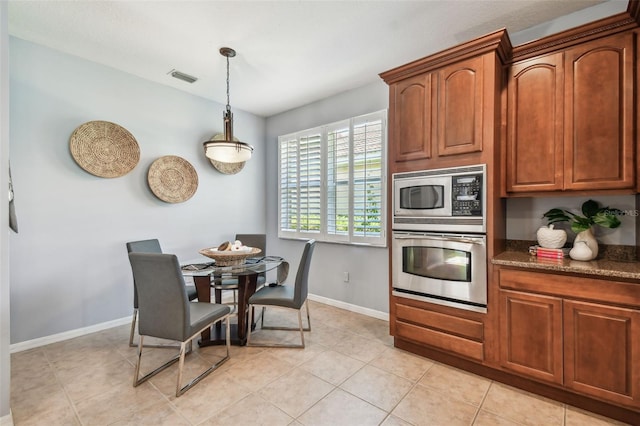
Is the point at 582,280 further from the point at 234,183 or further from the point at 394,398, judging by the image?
the point at 234,183

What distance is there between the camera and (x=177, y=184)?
3615 millimetres

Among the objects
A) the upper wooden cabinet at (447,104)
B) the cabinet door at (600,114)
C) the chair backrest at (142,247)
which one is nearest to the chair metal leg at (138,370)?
the chair backrest at (142,247)

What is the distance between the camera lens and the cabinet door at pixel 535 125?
212 centimetres

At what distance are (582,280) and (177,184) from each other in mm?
3985

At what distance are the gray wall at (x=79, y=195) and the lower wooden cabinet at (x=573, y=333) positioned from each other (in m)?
3.57

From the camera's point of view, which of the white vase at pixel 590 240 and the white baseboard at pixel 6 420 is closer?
the white baseboard at pixel 6 420

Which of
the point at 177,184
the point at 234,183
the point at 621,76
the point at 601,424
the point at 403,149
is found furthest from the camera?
the point at 234,183

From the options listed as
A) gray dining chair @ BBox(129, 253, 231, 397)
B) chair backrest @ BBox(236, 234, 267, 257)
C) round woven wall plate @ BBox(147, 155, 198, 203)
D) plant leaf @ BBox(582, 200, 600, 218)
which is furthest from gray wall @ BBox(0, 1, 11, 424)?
plant leaf @ BBox(582, 200, 600, 218)

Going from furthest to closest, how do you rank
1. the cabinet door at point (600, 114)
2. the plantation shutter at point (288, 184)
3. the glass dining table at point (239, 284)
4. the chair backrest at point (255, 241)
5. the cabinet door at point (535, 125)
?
the plantation shutter at point (288, 184)
the chair backrest at point (255, 241)
the glass dining table at point (239, 284)
the cabinet door at point (535, 125)
the cabinet door at point (600, 114)

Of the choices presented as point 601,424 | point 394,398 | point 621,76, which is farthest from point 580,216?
point 394,398

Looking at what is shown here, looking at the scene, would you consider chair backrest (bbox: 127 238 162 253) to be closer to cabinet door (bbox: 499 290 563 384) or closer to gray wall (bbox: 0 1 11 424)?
gray wall (bbox: 0 1 11 424)

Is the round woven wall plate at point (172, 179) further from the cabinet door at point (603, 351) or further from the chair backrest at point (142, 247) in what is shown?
the cabinet door at point (603, 351)

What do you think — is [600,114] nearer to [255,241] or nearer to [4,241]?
[255,241]

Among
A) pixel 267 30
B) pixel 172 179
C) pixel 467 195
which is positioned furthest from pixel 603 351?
pixel 172 179
